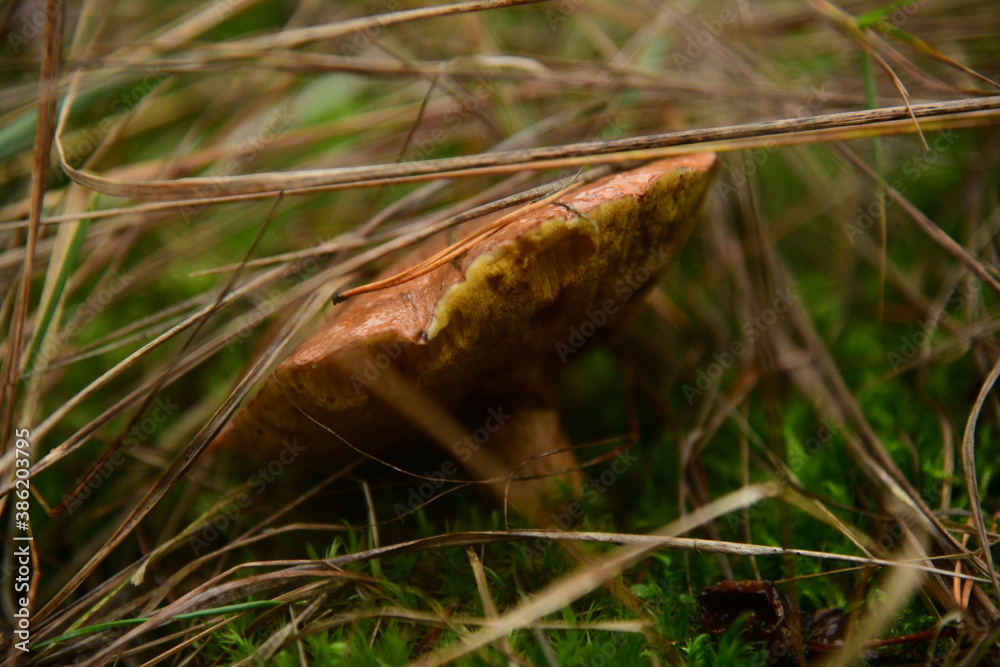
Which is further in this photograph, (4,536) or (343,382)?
(4,536)

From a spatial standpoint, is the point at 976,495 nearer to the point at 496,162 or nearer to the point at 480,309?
the point at 480,309

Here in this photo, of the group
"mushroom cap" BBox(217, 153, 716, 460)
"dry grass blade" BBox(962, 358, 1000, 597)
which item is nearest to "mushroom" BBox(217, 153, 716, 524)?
"mushroom cap" BBox(217, 153, 716, 460)

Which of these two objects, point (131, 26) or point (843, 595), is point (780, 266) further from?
point (131, 26)

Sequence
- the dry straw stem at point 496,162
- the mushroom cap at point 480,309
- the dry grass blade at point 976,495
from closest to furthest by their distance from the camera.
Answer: the mushroom cap at point 480,309 → the dry grass blade at point 976,495 → the dry straw stem at point 496,162

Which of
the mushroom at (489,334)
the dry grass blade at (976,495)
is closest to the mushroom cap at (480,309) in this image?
the mushroom at (489,334)

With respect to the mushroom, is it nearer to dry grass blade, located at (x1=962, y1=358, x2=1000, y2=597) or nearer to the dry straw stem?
the dry straw stem

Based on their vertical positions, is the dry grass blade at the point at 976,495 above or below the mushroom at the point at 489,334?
below

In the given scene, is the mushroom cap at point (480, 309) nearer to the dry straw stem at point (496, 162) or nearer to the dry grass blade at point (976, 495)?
the dry straw stem at point (496, 162)

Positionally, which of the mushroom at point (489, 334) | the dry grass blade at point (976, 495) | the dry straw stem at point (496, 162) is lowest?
the dry grass blade at point (976, 495)

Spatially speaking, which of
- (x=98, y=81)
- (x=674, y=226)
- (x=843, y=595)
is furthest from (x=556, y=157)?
(x=98, y=81)
